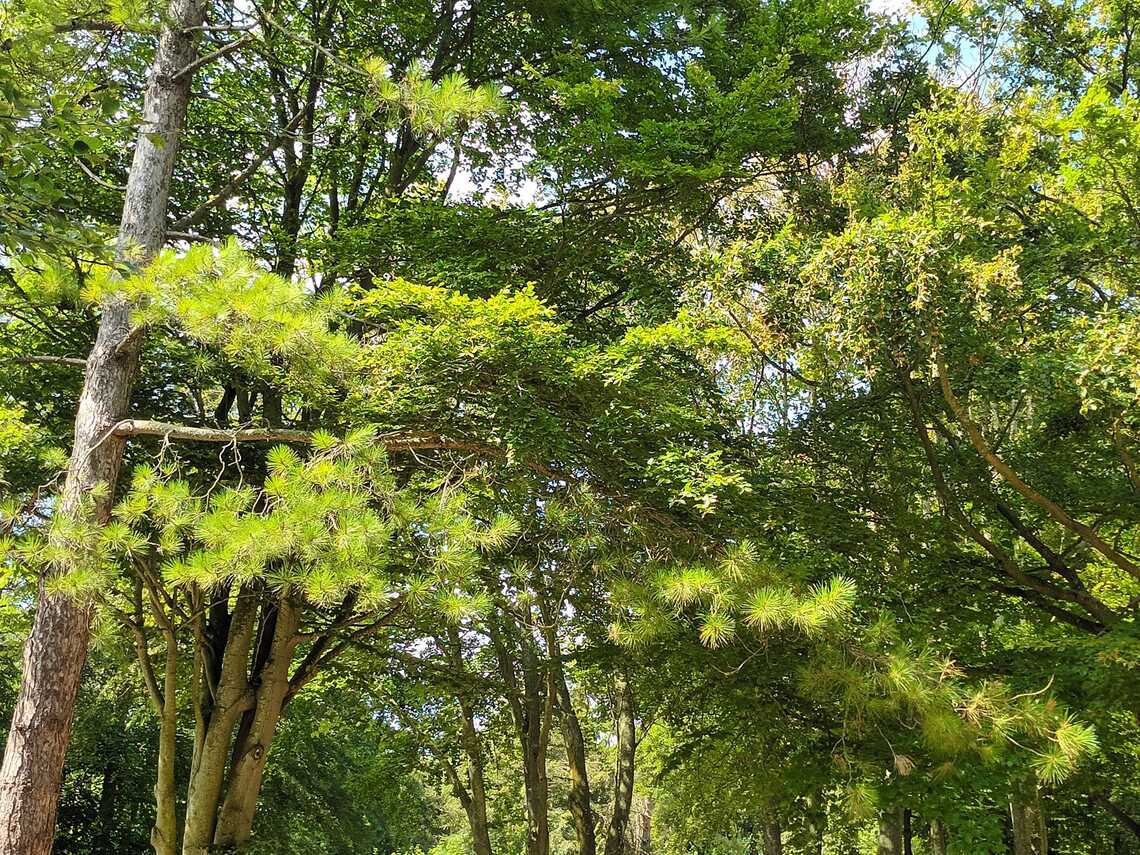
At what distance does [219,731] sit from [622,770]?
16.0 ft

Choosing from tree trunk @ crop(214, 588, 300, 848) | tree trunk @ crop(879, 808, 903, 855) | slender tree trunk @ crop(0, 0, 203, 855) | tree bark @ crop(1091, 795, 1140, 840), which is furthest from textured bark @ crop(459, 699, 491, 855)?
tree bark @ crop(1091, 795, 1140, 840)

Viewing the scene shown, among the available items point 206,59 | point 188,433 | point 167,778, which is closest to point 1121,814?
point 167,778

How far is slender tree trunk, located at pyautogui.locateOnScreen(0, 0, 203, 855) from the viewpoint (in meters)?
4.60

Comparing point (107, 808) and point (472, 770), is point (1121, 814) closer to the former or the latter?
point (472, 770)

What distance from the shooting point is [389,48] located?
7805 mm

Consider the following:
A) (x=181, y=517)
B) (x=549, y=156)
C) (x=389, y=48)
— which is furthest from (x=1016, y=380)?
(x=389, y=48)

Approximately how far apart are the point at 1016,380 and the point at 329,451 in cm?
470

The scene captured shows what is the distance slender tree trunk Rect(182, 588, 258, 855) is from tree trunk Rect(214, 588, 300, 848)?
11 centimetres

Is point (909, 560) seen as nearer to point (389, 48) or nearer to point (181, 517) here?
point (181, 517)

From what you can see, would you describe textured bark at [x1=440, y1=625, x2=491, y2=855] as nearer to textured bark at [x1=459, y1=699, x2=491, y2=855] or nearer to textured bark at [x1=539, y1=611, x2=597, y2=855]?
textured bark at [x1=459, y1=699, x2=491, y2=855]

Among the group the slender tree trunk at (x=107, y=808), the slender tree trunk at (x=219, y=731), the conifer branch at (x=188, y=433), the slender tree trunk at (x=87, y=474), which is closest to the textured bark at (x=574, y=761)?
the slender tree trunk at (x=219, y=731)

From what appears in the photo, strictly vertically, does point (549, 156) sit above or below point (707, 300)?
above

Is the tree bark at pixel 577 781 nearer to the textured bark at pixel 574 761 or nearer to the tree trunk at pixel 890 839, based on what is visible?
the textured bark at pixel 574 761

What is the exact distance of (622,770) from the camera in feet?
34.2
